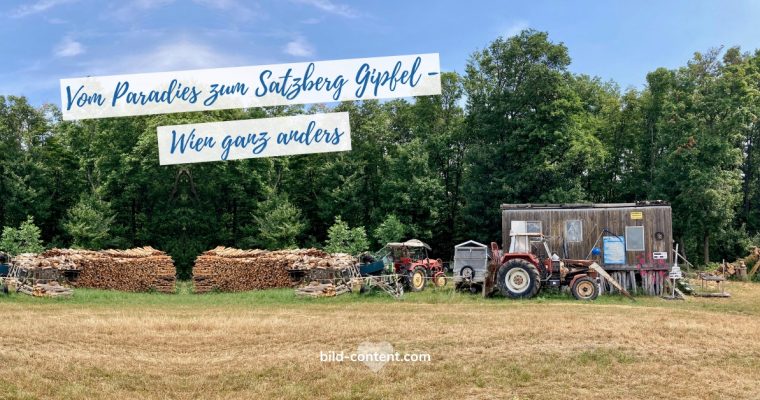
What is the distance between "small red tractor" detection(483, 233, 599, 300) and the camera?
2164cm

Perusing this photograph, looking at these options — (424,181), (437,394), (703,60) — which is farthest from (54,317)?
(703,60)

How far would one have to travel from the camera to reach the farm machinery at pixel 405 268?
24562 millimetres

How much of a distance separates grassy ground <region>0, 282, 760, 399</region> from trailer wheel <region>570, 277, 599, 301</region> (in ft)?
9.89

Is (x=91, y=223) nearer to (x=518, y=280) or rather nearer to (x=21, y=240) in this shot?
(x=21, y=240)

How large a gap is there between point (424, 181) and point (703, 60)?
688 inches

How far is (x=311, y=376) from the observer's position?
1103cm

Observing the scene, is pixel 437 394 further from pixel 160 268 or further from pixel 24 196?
pixel 24 196

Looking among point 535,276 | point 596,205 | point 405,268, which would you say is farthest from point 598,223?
point 405,268

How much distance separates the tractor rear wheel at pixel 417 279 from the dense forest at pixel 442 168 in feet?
36.2

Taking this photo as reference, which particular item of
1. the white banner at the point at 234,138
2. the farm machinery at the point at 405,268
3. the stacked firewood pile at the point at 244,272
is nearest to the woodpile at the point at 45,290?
the stacked firewood pile at the point at 244,272

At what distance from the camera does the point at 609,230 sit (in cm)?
2528

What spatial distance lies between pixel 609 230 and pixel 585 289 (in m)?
4.34

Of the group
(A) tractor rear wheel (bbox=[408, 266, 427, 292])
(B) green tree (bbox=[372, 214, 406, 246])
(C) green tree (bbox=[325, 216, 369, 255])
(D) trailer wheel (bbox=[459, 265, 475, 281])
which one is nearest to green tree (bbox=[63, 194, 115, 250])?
(C) green tree (bbox=[325, 216, 369, 255])

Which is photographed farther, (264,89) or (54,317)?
(264,89)
